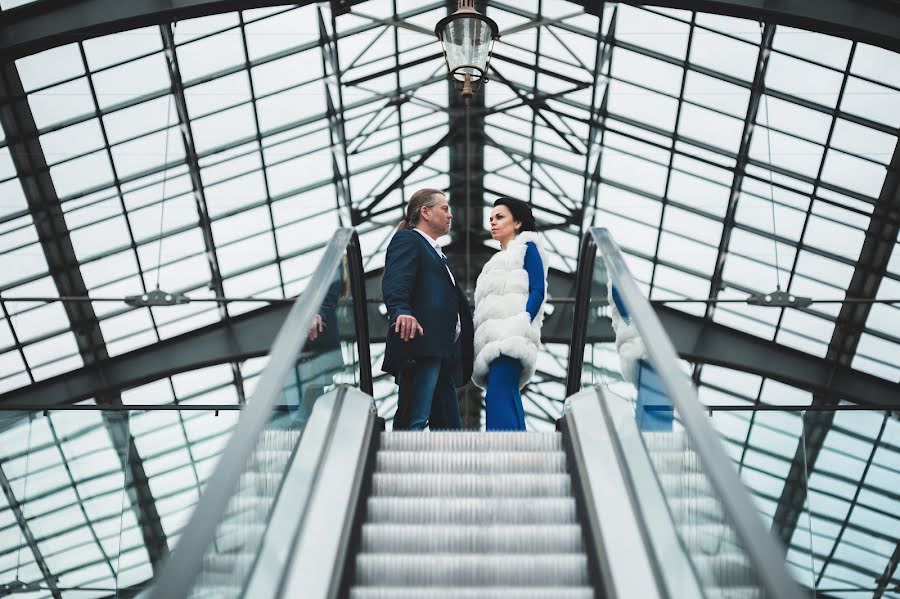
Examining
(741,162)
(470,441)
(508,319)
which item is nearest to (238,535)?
(470,441)

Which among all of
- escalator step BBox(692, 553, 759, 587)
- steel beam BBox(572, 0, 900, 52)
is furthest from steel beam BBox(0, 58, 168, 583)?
steel beam BBox(572, 0, 900, 52)

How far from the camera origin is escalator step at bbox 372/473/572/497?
16.5 feet

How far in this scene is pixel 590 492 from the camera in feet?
14.8

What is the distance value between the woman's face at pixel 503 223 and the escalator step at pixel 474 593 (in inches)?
128

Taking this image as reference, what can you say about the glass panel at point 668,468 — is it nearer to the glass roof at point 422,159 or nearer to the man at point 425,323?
the man at point 425,323

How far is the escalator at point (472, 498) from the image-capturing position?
3357 mm

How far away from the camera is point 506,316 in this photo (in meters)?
6.57

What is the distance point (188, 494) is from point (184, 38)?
9.18m

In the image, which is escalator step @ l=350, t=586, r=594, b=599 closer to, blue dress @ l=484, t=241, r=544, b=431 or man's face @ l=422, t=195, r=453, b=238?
blue dress @ l=484, t=241, r=544, b=431

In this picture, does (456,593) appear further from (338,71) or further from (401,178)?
(401,178)

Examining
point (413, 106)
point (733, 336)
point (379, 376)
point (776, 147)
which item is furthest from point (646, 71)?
point (379, 376)

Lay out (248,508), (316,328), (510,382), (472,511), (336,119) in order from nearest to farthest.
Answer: (248,508) < (472,511) < (316,328) < (510,382) < (336,119)

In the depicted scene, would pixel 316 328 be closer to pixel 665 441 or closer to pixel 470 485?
pixel 470 485

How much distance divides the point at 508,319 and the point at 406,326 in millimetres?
894
